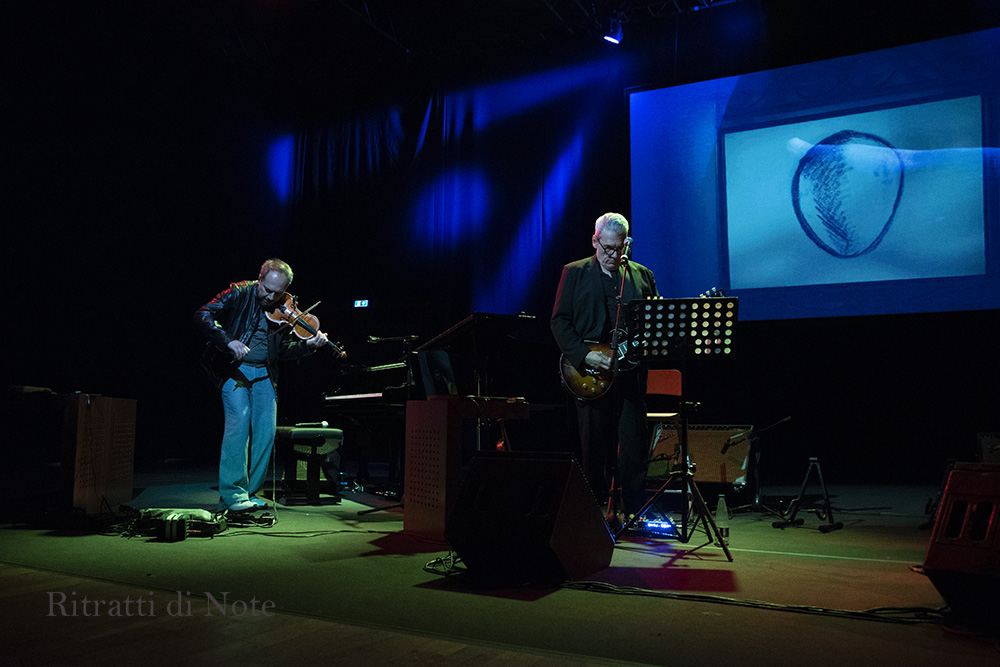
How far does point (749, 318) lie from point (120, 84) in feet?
23.7

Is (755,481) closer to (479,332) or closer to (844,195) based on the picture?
(479,332)

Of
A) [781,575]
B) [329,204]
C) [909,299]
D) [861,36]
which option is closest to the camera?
[781,575]

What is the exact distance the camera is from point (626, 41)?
8000 mm

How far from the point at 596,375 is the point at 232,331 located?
2.46 metres

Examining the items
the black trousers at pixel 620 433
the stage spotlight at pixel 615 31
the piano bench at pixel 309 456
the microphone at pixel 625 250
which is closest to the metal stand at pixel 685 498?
the black trousers at pixel 620 433

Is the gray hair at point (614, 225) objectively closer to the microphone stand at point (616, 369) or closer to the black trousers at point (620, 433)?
the microphone stand at point (616, 369)

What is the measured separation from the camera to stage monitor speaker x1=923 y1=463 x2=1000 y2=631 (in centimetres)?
231

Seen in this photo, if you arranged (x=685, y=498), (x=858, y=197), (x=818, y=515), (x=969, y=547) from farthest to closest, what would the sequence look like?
(x=858, y=197) < (x=818, y=515) < (x=685, y=498) < (x=969, y=547)

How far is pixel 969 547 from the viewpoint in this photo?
2.36 meters

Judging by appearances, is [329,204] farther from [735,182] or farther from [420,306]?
[735,182]

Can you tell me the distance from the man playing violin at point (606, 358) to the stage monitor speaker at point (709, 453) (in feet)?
3.94

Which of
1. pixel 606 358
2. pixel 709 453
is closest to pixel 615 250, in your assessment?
pixel 606 358

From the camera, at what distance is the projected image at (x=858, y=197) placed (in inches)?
238

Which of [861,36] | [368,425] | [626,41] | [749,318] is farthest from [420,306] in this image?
[861,36]
